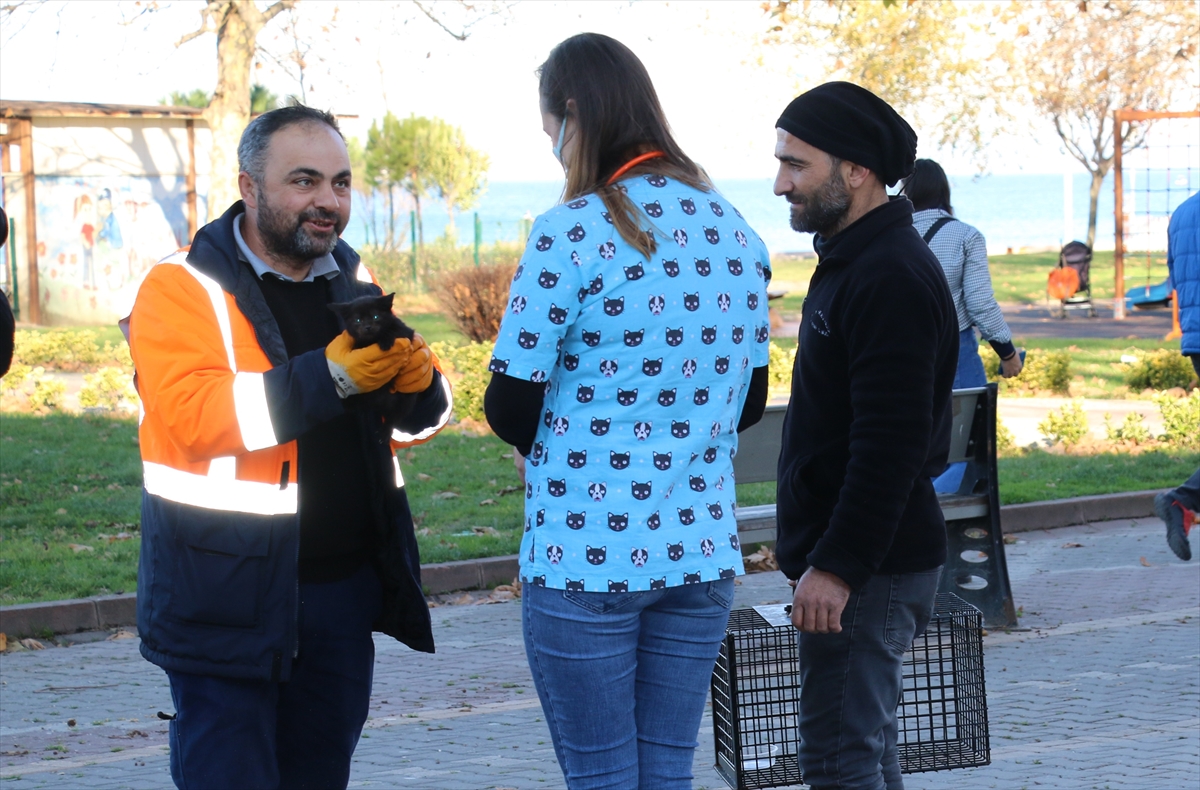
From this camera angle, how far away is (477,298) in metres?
18.8

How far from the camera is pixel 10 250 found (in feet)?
80.1

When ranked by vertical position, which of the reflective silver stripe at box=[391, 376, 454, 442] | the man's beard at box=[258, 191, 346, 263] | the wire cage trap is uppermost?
the man's beard at box=[258, 191, 346, 263]

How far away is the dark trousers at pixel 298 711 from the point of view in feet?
9.56

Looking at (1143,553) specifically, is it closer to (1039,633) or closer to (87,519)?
(1039,633)

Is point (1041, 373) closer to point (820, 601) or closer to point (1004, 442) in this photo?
point (1004, 442)

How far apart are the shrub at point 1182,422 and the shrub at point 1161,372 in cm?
287

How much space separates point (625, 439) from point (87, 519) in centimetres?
752

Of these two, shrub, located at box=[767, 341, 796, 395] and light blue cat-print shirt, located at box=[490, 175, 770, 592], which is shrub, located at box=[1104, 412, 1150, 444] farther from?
light blue cat-print shirt, located at box=[490, 175, 770, 592]

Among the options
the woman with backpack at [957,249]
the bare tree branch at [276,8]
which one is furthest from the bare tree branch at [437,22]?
the woman with backpack at [957,249]

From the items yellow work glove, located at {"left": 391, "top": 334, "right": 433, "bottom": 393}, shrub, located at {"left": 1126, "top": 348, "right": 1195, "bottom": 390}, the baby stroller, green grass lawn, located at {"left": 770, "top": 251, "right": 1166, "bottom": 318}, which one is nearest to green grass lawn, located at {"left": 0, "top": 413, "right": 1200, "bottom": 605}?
shrub, located at {"left": 1126, "top": 348, "right": 1195, "bottom": 390}

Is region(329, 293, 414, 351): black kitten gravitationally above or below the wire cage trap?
above

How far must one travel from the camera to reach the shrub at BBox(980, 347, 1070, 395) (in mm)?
15141

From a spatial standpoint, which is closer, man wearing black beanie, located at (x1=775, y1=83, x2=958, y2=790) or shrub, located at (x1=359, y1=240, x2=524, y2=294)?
man wearing black beanie, located at (x1=775, y1=83, x2=958, y2=790)

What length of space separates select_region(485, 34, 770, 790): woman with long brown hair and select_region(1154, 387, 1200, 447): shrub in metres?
10.3
